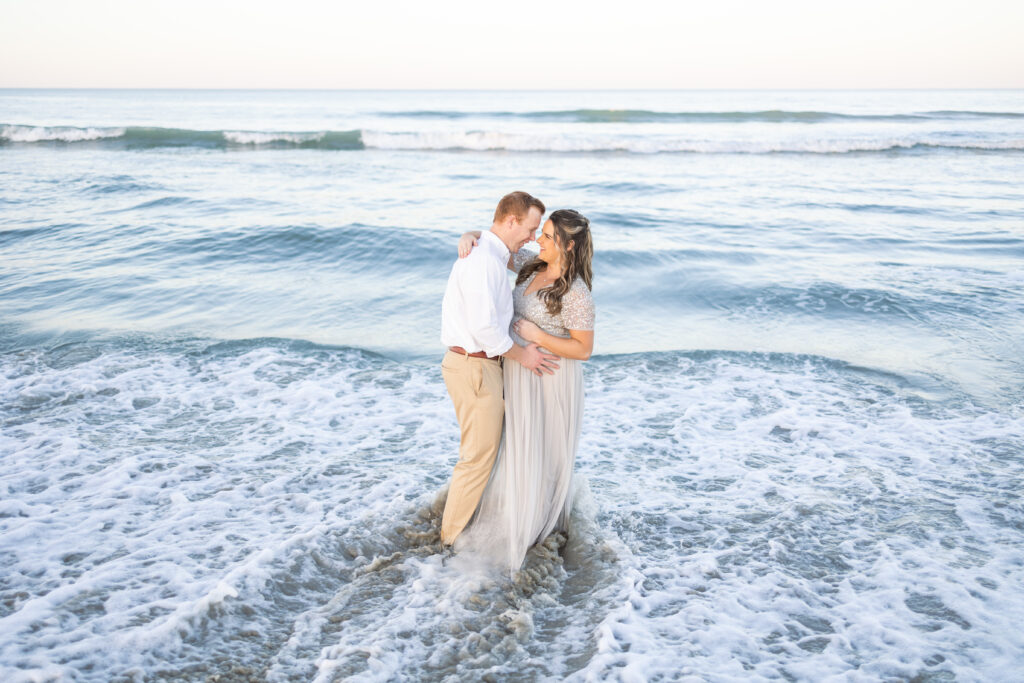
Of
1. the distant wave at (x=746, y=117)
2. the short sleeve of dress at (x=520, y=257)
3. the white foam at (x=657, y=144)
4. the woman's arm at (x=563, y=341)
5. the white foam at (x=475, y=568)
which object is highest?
the distant wave at (x=746, y=117)

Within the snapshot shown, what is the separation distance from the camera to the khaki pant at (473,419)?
13.8 ft

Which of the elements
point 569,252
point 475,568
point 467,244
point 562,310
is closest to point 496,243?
point 467,244

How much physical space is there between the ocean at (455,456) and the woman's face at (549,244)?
190cm

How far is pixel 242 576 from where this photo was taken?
13.9ft

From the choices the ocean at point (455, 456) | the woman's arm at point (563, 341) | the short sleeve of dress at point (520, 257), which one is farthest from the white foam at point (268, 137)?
the woman's arm at point (563, 341)

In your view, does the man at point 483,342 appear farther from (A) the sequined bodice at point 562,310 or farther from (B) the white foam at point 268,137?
(B) the white foam at point 268,137

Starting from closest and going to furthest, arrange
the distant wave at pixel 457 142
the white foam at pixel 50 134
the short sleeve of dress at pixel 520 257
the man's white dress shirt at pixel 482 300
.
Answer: the man's white dress shirt at pixel 482 300, the short sleeve of dress at pixel 520 257, the distant wave at pixel 457 142, the white foam at pixel 50 134

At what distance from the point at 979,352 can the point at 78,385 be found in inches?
404

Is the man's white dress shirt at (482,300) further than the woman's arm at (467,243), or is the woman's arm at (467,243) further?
the woman's arm at (467,243)

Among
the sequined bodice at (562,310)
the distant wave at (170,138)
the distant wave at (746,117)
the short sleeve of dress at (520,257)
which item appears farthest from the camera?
the distant wave at (746,117)

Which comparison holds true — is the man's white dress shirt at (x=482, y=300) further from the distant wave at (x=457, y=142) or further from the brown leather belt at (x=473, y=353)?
the distant wave at (x=457, y=142)

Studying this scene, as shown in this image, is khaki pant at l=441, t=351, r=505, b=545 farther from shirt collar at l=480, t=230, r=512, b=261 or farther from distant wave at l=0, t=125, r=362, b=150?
distant wave at l=0, t=125, r=362, b=150

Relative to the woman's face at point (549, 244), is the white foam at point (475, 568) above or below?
below

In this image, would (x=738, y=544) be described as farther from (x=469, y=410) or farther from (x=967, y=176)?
Result: (x=967, y=176)
